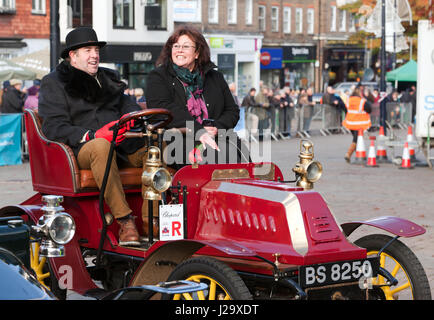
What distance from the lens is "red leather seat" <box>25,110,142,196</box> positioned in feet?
20.7

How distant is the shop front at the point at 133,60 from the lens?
35.7 meters

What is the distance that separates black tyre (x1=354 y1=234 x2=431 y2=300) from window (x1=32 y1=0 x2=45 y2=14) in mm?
28408

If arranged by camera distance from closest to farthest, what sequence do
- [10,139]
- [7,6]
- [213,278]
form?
[213,278]
[10,139]
[7,6]

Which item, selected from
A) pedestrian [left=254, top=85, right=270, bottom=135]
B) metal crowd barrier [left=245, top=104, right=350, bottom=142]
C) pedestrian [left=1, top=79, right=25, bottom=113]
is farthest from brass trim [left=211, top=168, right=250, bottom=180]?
pedestrian [left=254, top=85, right=270, bottom=135]

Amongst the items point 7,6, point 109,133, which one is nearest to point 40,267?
point 109,133

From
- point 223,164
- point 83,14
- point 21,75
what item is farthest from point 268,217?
point 83,14

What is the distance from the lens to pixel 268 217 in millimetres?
5348

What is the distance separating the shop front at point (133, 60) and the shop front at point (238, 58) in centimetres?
568

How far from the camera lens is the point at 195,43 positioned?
259 inches

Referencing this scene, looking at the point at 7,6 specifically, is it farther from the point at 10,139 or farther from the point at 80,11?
the point at 10,139

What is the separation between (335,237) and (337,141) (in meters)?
20.8

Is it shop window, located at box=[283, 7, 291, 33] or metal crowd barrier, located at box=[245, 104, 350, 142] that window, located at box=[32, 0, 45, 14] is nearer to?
metal crowd barrier, located at box=[245, 104, 350, 142]

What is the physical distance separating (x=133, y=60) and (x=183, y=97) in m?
30.2
